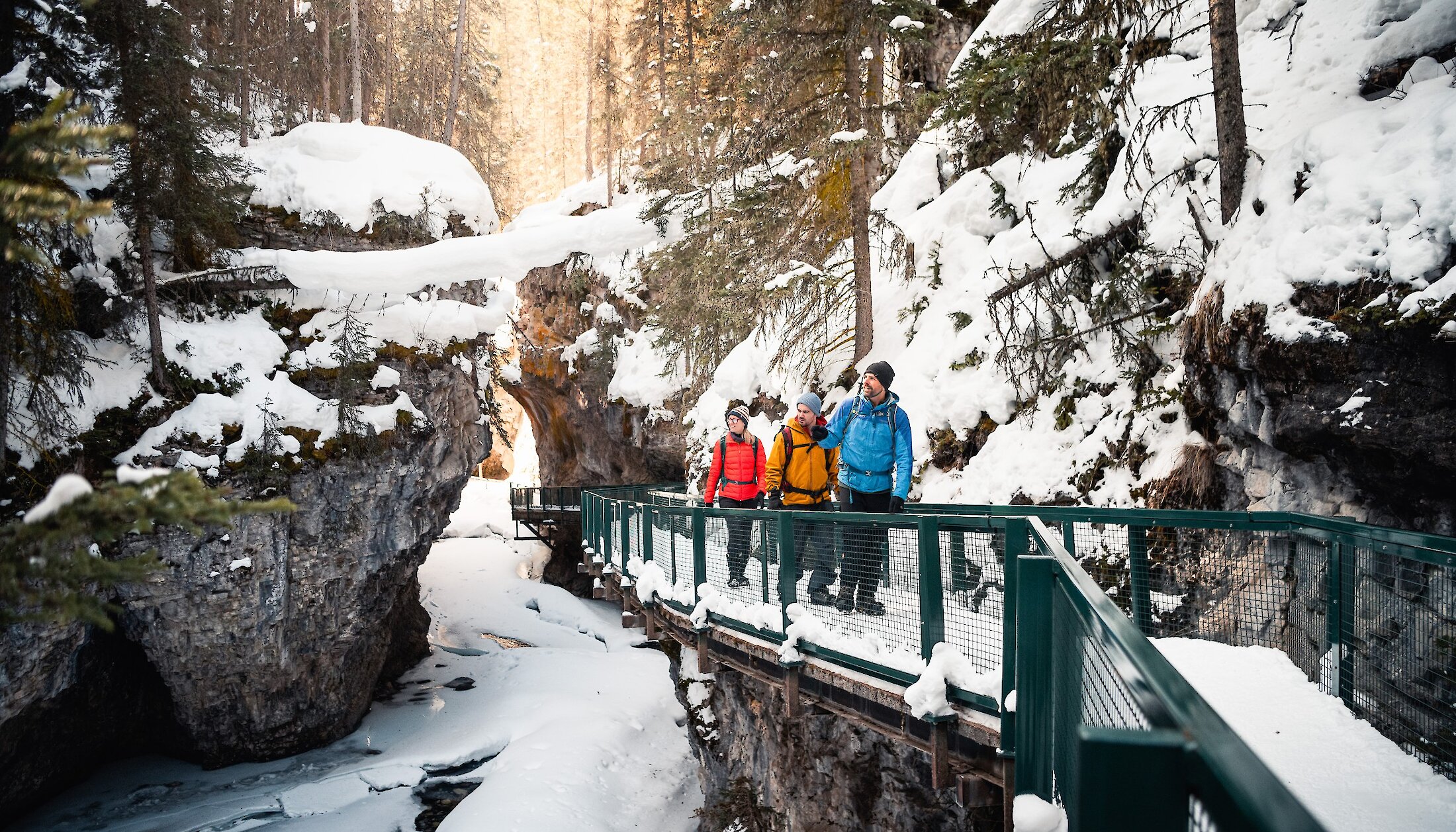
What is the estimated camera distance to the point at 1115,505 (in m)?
7.48

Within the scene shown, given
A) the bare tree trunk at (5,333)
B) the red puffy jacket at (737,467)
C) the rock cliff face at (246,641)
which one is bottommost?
the rock cliff face at (246,641)

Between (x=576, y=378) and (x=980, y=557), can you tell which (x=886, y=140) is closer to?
(x=980, y=557)

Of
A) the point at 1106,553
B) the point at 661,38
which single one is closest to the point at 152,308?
the point at 1106,553

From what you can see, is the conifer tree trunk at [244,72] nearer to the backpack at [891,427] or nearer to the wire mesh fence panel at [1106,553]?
the backpack at [891,427]

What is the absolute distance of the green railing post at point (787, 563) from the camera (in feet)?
19.0

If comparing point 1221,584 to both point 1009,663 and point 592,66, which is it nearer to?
point 1009,663

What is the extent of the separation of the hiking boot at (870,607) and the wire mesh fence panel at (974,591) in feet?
2.06

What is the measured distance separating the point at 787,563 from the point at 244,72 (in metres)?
22.6

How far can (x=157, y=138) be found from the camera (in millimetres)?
12773

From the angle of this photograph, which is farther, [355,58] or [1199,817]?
[355,58]

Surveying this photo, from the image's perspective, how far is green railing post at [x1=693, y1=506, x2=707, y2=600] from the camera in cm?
730

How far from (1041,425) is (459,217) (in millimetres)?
15743

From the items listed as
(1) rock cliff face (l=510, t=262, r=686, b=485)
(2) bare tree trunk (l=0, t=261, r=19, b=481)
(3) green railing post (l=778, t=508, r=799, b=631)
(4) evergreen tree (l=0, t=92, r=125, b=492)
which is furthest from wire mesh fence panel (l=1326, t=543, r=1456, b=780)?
(1) rock cliff face (l=510, t=262, r=686, b=485)

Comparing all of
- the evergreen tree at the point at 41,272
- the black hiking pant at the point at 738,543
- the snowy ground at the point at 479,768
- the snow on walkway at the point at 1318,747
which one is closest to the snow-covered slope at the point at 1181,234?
the snow on walkway at the point at 1318,747
